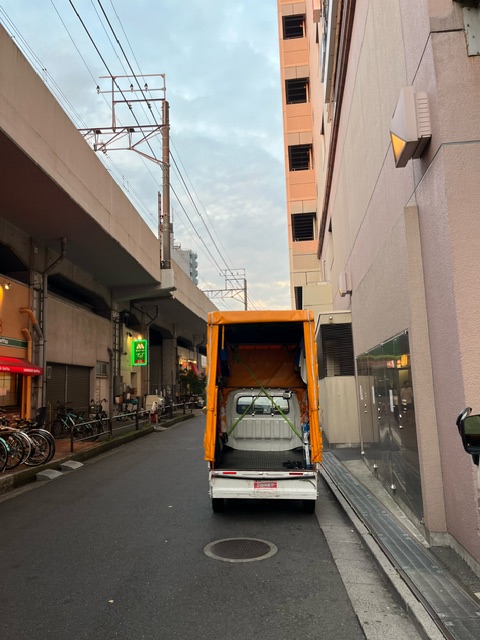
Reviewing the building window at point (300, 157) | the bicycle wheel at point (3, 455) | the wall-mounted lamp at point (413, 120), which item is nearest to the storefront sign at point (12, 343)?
the bicycle wheel at point (3, 455)

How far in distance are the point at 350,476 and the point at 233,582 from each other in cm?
530

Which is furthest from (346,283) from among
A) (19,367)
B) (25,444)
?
(19,367)

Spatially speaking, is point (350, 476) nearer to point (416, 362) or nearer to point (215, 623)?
point (416, 362)

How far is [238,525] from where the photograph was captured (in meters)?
6.67

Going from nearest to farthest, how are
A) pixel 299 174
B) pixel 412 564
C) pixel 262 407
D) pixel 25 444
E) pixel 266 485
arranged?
pixel 412 564, pixel 266 485, pixel 262 407, pixel 25 444, pixel 299 174

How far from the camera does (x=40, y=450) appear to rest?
1095cm

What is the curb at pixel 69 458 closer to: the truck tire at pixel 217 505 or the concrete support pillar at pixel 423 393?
the truck tire at pixel 217 505

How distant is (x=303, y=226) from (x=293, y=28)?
1392 centimetres

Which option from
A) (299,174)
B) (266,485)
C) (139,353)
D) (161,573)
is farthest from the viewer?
(299,174)

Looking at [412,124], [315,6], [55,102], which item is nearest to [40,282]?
[55,102]

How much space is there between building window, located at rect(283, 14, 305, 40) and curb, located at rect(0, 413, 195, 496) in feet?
90.6

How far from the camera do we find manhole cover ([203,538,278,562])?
536cm

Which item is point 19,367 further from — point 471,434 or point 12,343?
point 471,434

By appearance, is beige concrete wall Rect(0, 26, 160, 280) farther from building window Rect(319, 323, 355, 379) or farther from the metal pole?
building window Rect(319, 323, 355, 379)
